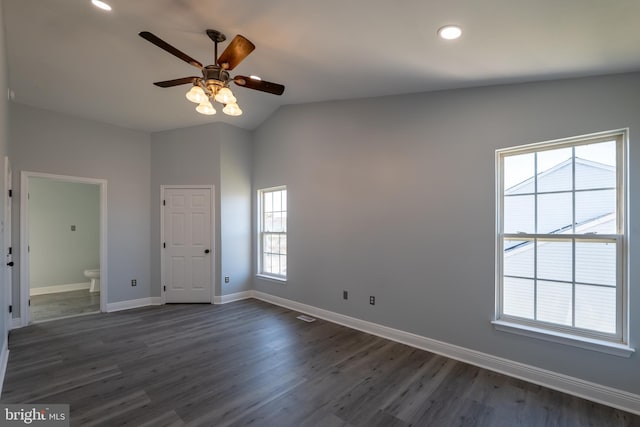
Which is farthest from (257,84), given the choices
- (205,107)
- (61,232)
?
(61,232)

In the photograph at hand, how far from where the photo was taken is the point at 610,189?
2.25 meters

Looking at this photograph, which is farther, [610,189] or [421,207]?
[421,207]

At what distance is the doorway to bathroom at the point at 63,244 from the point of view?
213 inches

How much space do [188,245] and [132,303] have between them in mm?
1215

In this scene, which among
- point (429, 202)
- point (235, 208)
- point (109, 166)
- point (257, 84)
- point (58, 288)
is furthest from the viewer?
point (58, 288)

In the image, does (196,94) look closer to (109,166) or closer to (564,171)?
(564,171)

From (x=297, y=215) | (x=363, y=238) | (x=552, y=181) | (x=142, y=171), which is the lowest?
(x=363, y=238)

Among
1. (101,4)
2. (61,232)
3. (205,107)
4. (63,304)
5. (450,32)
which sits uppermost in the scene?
(101,4)

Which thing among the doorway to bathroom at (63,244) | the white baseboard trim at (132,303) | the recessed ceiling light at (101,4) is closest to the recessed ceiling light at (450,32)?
the recessed ceiling light at (101,4)

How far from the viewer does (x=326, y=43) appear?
239cm

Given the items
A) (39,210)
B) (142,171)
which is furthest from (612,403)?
(39,210)

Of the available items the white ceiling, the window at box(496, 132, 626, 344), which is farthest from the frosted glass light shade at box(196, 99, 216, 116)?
the window at box(496, 132, 626, 344)

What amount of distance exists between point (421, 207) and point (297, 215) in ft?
6.52

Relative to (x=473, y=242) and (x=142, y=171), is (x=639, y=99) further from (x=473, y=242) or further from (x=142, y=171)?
(x=142, y=171)
